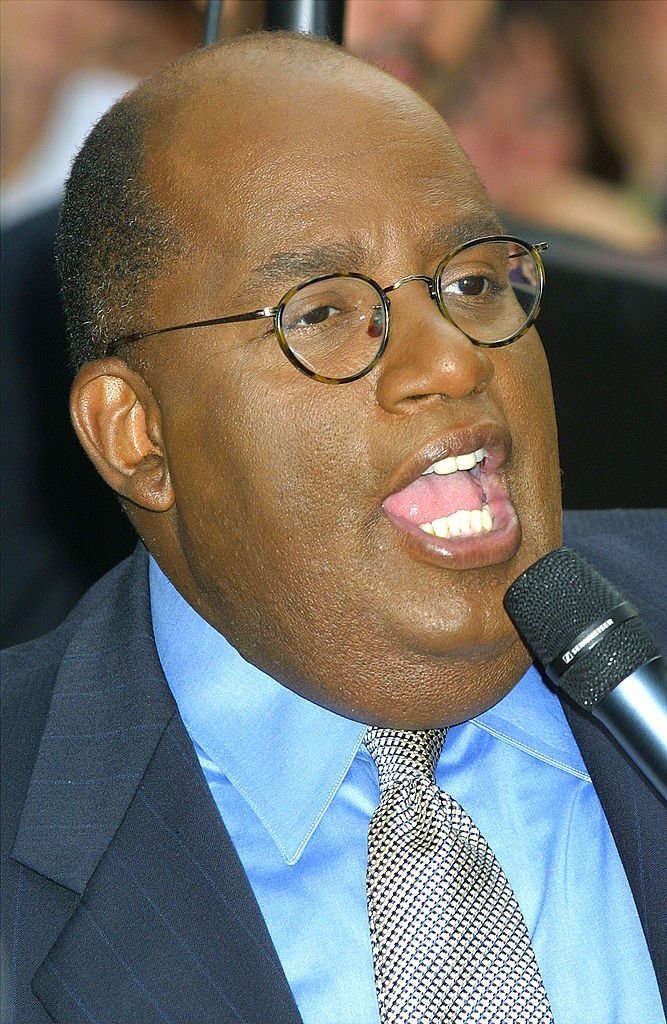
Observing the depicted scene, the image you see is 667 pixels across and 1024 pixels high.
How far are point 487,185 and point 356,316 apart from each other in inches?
76.0

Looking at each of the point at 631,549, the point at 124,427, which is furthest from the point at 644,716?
the point at 631,549

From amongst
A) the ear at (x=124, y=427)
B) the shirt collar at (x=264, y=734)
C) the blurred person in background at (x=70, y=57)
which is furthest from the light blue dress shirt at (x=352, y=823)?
the blurred person in background at (x=70, y=57)

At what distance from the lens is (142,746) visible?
1646 millimetres

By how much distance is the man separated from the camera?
1.50 meters

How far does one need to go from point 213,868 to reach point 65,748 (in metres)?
0.26

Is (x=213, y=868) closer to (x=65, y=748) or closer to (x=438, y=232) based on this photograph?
(x=65, y=748)

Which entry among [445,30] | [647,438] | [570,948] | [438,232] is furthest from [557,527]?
[445,30]

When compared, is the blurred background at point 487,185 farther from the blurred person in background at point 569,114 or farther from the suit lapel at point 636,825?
the suit lapel at point 636,825

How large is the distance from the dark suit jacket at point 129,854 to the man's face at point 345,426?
0.62 feet

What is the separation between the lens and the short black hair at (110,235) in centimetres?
161

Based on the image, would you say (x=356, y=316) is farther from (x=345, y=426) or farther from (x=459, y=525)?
(x=459, y=525)

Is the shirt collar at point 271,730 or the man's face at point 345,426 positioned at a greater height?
the man's face at point 345,426

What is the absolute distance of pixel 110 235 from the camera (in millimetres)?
1659

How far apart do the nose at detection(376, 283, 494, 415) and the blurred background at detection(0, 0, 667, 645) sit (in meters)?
0.74
